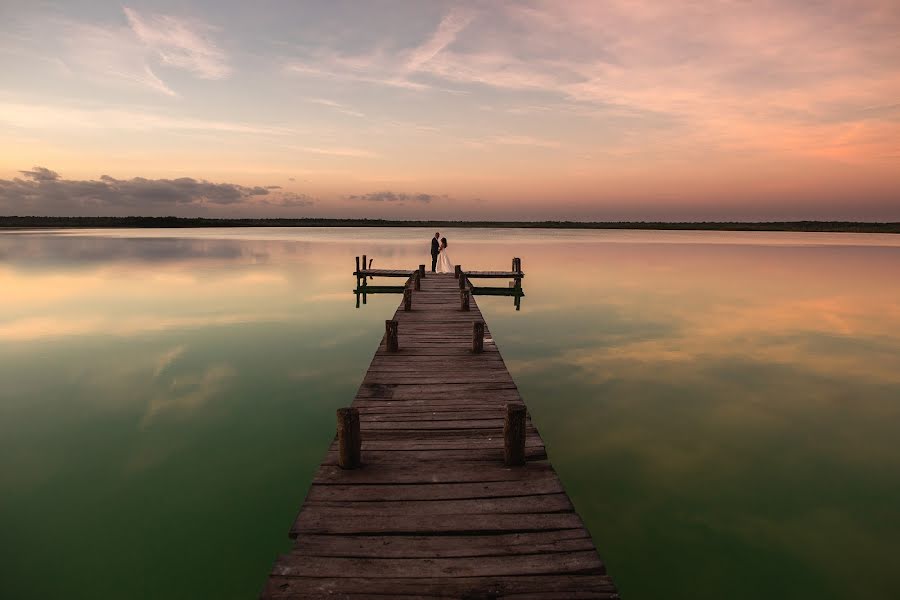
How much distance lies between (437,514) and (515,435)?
140 centimetres

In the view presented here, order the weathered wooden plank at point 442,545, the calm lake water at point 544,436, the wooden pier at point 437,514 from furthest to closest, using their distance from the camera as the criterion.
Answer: the calm lake water at point 544,436 < the weathered wooden plank at point 442,545 < the wooden pier at point 437,514

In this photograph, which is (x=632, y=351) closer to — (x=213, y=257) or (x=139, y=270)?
(x=139, y=270)

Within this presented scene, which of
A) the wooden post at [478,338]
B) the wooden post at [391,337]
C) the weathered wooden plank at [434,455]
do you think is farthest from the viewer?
the wooden post at [391,337]

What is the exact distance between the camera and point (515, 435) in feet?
19.1

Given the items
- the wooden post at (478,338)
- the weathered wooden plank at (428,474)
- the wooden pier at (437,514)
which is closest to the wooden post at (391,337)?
the wooden post at (478,338)

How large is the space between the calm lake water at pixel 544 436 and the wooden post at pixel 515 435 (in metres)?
1.99

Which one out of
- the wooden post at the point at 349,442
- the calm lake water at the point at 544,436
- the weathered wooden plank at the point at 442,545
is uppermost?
the wooden post at the point at 349,442

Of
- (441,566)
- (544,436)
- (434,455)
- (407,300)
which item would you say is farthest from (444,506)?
(407,300)

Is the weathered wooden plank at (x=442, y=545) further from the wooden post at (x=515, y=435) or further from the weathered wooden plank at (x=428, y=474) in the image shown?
the wooden post at (x=515, y=435)

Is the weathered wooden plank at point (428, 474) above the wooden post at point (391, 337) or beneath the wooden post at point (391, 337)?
beneath

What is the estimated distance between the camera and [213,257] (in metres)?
50.8

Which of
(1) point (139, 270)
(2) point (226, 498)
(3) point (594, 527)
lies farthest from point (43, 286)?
(3) point (594, 527)

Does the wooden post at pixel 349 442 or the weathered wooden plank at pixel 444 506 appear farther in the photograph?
the wooden post at pixel 349 442

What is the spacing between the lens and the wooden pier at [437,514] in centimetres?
397
